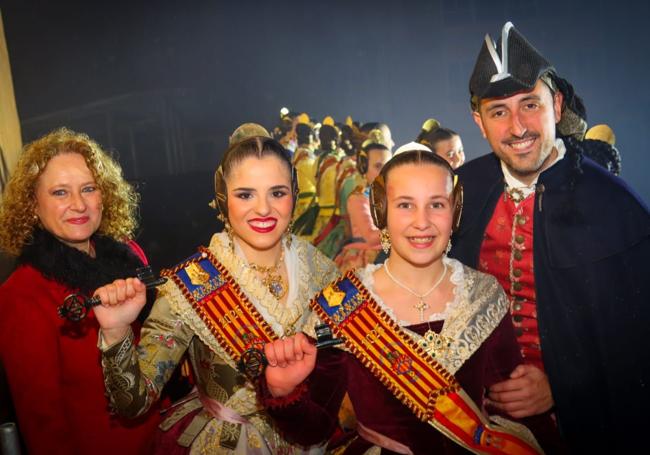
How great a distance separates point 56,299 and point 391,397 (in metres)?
1.41

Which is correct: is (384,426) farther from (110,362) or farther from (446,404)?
(110,362)

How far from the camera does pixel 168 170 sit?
579 cm

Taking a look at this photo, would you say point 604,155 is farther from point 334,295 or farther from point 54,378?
point 54,378

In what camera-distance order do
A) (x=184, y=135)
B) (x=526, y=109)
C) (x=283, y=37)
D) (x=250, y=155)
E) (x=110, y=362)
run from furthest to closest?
(x=283, y=37), (x=184, y=135), (x=526, y=109), (x=250, y=155), (x=110, y=362)

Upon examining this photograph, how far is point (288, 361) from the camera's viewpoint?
161 cm

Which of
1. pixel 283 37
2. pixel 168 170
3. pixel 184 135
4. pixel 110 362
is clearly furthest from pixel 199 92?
pixel 110 362

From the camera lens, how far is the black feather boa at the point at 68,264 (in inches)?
88.3

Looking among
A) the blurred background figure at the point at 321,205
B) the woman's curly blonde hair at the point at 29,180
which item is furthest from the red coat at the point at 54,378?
the blurred background figure at the point at 321,205

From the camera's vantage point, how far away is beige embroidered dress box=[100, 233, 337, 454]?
1891 mm

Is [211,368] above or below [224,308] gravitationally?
below

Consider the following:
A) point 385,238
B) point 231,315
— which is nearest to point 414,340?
point 385,238

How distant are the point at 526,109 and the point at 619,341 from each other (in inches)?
39.1

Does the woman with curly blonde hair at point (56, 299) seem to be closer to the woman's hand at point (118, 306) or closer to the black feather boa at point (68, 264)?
the black feather boa at point (68, 264)

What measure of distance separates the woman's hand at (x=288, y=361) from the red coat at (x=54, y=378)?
35.7 inches
